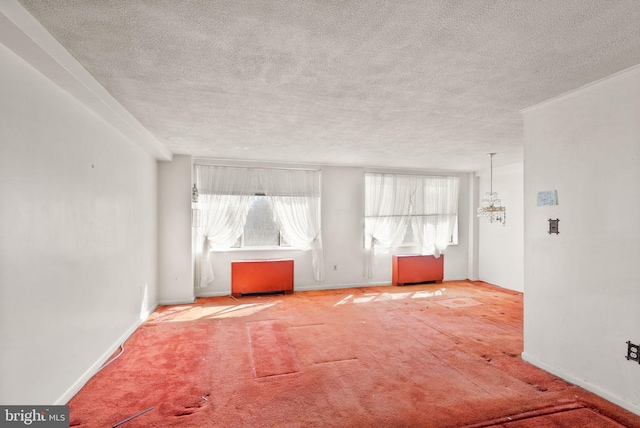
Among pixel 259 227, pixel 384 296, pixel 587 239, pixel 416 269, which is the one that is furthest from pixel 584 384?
pixel 259 227

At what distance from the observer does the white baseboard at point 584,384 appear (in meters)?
2.50

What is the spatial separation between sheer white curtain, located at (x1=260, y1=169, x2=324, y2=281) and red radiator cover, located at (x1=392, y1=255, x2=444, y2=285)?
67.6 inches

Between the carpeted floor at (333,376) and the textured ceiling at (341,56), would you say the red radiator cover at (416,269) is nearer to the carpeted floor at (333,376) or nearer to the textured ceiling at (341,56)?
the carpeted floor at (333,376)

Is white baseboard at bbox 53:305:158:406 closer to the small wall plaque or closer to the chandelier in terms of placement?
the small wall plaque

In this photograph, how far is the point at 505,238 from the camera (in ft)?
23.4

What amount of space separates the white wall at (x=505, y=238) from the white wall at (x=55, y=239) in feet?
23.5

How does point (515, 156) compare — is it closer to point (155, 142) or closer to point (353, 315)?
point (353, 315)

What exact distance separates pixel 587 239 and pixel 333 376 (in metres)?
2.61

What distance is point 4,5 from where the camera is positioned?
1614 mm

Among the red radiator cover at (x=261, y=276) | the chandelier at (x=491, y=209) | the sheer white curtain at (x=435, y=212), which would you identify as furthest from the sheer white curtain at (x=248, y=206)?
the chandelier at (x=491, y=209)

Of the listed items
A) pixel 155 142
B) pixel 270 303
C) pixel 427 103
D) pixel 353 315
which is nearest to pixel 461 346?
pixel 353 315

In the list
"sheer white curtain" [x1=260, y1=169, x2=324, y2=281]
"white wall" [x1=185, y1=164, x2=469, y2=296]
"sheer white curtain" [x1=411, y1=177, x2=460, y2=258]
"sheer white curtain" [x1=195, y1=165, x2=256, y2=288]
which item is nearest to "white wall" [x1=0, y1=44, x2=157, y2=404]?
"sheer white curtain" [x1=195, y1=165, x2=256, y2=288]

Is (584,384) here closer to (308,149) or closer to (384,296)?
(384,296)

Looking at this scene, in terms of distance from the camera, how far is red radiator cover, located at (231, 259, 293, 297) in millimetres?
6160
